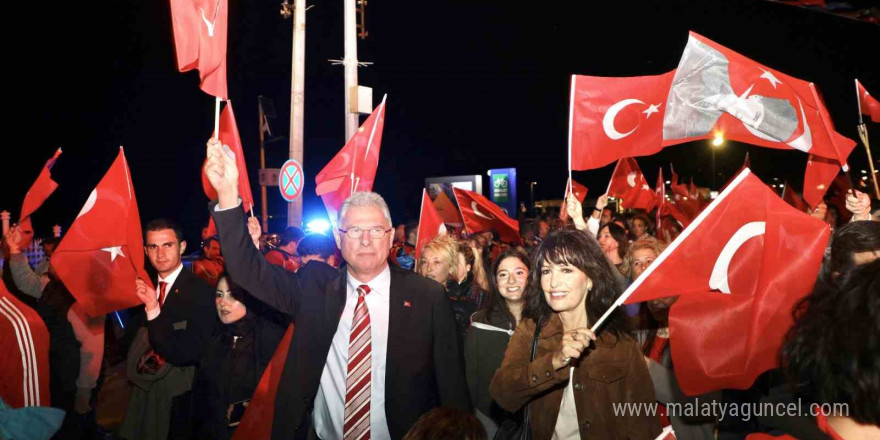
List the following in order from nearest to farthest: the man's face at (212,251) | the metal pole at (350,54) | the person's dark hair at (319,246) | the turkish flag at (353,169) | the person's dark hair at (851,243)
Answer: the person's dark hair at (851,243)
the person's dark hair at (319,246)
the turkish flag at (353,169)
the man's face at (212,251)
the metal pole at (350,54)

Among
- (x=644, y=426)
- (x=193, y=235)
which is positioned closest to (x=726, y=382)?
(x=644, y=426)

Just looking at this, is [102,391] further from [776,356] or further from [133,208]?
[776,356]

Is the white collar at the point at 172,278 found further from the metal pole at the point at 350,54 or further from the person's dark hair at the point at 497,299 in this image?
the metal pole at the point at 350,54

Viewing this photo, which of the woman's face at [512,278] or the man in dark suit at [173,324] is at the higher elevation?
the woman's face at [512,278]

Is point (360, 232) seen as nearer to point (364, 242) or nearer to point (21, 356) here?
point (364, 242)

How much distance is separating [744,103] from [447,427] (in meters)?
4.04

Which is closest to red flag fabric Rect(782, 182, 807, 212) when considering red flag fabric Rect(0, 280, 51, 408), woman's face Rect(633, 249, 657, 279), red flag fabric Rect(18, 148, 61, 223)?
woman's face Rect(633, 249, 657, 279)

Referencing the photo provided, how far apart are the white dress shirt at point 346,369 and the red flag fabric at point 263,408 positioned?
0.63 m

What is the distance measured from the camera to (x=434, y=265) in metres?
6.17

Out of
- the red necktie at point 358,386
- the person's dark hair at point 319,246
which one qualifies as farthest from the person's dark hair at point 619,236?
the red necktie at point 358,386

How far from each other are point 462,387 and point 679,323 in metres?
1.19

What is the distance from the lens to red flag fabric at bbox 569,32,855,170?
5289 mm

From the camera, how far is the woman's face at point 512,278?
4820mm

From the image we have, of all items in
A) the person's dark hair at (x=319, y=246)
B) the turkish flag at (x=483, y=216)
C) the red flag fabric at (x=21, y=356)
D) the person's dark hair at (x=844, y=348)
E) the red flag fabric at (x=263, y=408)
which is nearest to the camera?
the person's dark hair at (x=844, y=348)
